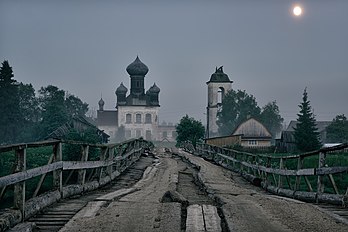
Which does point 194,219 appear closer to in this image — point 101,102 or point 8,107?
point 8,107

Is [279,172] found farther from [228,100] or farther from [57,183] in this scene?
[228,100]

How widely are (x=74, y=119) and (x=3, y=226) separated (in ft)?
253

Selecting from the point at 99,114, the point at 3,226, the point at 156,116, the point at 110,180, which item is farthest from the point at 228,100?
the point at 3,226

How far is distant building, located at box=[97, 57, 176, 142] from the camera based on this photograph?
14300 centimetres

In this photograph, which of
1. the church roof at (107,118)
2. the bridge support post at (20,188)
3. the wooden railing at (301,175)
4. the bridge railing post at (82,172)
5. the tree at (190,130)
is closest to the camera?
the bridge support post at (20,188)

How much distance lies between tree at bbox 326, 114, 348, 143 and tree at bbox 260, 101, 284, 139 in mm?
42048

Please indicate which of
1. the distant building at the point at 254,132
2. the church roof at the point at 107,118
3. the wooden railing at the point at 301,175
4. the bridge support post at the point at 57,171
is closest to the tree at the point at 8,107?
the distant building at the point at 254,132

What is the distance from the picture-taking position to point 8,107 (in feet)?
278

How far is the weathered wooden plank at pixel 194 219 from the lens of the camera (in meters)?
7.46

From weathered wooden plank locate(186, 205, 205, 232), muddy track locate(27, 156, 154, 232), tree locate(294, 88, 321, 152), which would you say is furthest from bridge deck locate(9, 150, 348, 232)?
tree locate(294, 88, 321, 152)

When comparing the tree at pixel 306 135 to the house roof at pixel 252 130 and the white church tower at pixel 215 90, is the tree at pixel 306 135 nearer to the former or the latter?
the house roof at pixel 252 130

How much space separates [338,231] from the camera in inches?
299

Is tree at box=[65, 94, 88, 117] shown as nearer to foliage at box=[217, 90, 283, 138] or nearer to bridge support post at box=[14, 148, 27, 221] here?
foliage at box=[217, 90, 283, 138]

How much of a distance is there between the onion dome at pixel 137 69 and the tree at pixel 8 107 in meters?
56.5
